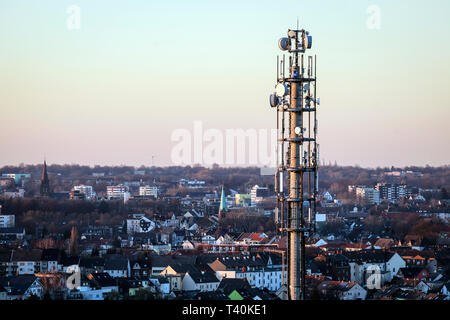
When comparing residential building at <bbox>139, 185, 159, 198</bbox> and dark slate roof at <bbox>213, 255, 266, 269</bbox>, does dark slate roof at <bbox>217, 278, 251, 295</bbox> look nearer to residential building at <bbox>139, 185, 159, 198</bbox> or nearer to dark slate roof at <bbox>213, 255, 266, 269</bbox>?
dark slate roof at <bbox>213, 255, 266, 269</bbox>

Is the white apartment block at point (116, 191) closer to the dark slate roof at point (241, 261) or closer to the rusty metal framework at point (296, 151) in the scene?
the dark slate roof at point (241, 261)

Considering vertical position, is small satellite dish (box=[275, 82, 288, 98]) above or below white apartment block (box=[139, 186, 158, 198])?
above

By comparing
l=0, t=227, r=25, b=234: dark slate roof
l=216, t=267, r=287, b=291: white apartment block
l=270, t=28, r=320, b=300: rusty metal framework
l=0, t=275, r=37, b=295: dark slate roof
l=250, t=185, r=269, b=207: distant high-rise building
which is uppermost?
l=270, t=28, r=320, b=300: rusty metal framework

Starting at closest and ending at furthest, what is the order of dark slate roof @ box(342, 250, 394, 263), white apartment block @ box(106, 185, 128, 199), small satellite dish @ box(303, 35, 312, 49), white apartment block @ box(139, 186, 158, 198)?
small satellite dish @ box(303, 35, 312, 49), dark slate roof @ box(342, 250, 394, 263), white apartment block @ box(139, 186, 158, 198), white apartment block @ box(106, 185, 128, 199)

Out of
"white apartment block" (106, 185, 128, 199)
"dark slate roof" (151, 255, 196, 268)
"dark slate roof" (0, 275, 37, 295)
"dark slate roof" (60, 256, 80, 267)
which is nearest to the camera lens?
"dark slate roof" (0, 275, 37, 295)

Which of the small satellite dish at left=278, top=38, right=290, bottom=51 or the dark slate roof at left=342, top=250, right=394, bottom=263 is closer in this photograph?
the small satellite dish at left=278, top=38, right=290, bottom=51

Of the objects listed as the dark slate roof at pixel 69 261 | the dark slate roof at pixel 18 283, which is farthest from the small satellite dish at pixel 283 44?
the dark slate roof at pixel 69 261

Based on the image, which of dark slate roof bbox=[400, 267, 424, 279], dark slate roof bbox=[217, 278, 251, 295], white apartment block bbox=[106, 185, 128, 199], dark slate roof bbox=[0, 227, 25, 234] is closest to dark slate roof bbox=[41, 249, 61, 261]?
dark slate roof bbox=[217, 278, 251, 295]

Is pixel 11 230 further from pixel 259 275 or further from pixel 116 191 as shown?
pixel 116 191

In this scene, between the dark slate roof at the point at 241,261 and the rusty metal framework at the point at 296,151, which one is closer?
the rusty metal framework at the point at 296,151
